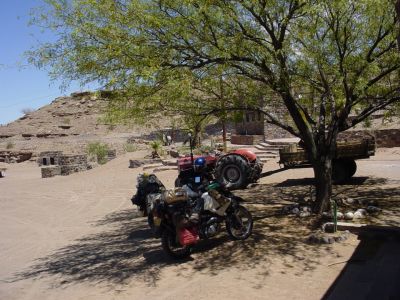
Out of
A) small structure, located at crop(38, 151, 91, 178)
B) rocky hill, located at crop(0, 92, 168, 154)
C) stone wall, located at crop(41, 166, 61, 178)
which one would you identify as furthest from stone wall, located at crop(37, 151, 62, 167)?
Result: stone wall, located at crop(41, 166, 61, 178)

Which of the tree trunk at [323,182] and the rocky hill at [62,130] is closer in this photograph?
the tree trunk at [323,182]

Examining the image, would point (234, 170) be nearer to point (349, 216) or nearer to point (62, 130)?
point (349, 216)

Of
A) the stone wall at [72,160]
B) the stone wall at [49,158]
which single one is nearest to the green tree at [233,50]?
the stone wall at [72,160]

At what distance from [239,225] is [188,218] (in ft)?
3.86

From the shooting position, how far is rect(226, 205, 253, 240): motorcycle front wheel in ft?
25.5

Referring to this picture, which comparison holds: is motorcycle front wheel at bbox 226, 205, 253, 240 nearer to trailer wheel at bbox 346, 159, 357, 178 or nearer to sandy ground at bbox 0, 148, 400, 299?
sandy ground at bbox 0, 148, 400, 299

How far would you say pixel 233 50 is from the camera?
7781mm

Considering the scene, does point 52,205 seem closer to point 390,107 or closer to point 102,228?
point 102,228

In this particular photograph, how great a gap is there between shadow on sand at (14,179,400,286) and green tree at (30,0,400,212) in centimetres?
153

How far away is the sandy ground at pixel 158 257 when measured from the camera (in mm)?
5969

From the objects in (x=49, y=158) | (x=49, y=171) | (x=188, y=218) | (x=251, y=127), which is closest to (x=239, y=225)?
(x=188, y=218)

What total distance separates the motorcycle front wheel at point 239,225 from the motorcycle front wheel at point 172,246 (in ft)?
3.14

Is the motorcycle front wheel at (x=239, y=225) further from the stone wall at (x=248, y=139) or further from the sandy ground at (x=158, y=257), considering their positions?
the stone wall at (x=248, y=139)

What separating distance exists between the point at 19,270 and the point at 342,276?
17.2 feet
